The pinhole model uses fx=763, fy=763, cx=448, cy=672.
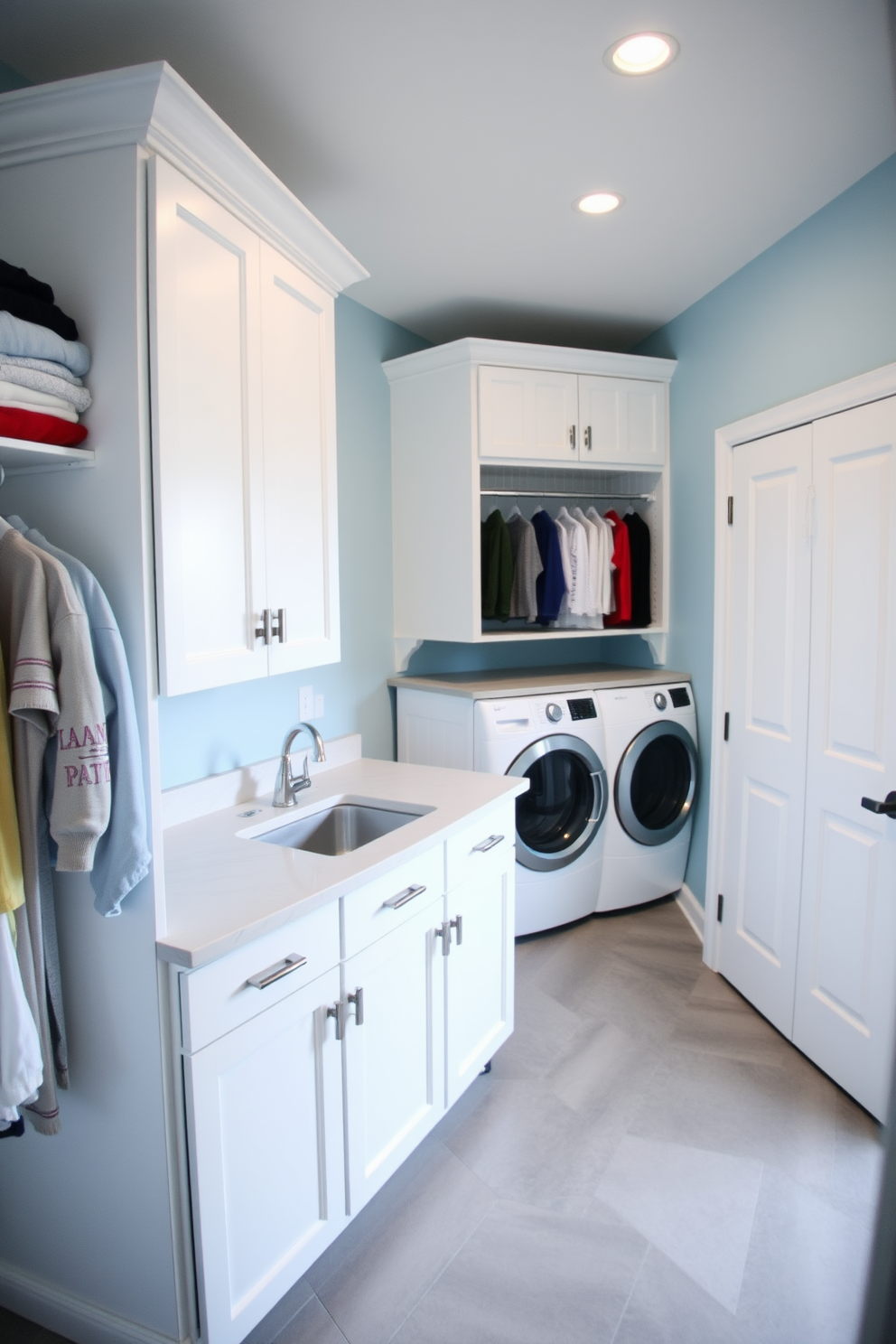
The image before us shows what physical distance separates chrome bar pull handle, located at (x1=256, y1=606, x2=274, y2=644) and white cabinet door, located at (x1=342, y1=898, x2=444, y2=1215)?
74 centimetres

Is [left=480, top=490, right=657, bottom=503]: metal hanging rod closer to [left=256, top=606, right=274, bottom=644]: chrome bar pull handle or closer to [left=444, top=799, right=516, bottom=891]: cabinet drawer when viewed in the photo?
[left=444, top=799, right=516, bottom=891]: cabinet drawer

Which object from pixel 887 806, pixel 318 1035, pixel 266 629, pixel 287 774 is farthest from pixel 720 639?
pixel 318 1035

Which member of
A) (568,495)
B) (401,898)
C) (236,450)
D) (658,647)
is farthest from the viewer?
(658,647)

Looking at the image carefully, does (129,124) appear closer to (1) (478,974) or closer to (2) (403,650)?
(1) (478,974)

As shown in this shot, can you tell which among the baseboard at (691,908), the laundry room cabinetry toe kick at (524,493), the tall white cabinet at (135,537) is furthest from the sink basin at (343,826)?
the baseboard at (691,908)

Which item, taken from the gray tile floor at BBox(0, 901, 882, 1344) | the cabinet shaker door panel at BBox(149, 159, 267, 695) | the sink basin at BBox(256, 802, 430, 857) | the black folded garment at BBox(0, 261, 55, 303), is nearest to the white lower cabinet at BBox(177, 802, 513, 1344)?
the gray tile floor at BBox(0, 901, 882, 1344)

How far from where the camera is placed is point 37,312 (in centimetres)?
123

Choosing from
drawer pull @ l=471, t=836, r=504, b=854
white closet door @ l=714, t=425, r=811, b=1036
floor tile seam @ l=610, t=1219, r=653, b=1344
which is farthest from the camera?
white closet door @ l=714, t=425, r=811, b=1036

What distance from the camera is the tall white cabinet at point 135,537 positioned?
1297mm

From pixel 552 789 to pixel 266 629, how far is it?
1.68 meters

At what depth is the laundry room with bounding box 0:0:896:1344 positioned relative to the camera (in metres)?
1.31

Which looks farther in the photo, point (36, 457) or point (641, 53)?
point (641, 53)

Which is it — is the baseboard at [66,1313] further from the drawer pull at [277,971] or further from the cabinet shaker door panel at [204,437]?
the cabinet shaker door panel at [204,437]

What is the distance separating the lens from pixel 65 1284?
1479 millimetres
